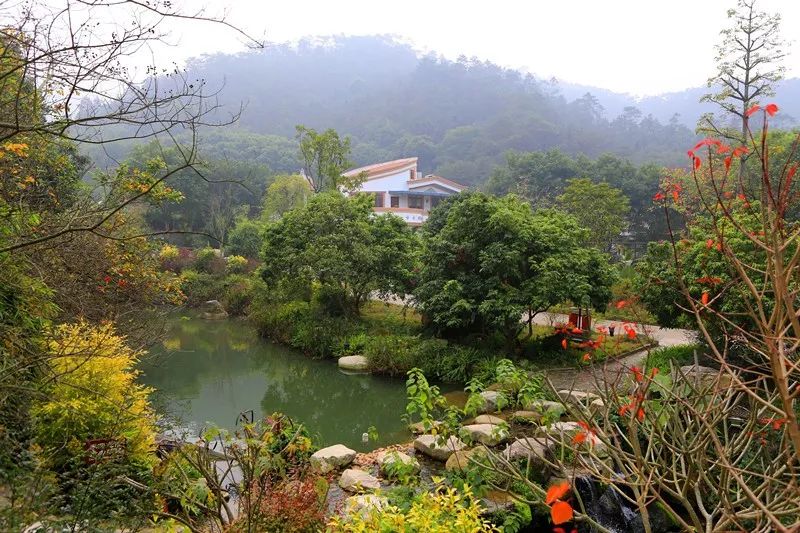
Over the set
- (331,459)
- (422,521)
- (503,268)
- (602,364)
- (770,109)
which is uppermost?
(770,109)

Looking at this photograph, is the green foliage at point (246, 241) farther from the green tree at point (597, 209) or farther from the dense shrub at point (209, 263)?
the green tree at point (597, 209)

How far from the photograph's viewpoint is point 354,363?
921 cm

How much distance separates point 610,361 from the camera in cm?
831

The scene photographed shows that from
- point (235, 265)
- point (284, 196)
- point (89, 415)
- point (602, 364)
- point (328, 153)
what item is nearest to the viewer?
point (89, 415)

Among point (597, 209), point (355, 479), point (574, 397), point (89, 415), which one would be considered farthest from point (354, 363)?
point (597, 209)

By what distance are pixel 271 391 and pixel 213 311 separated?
6.66m

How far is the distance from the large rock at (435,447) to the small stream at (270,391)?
1.05m

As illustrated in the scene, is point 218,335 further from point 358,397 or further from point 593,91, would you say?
point 593,91

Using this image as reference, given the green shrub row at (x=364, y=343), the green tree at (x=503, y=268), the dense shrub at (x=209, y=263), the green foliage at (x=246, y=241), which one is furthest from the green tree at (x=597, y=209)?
the dense shrub at (x=209, y=263)

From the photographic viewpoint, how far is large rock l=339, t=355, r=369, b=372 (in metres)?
9.13

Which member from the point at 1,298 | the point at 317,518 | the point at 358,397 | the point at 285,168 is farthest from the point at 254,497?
the point at 285,168

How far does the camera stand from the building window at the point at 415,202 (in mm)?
24797

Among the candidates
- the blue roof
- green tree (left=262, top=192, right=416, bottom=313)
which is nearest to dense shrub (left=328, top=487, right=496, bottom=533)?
green tree (left=262, top=192, right=416, bottom=313)

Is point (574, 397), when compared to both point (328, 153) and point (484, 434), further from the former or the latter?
point (328, 153)
